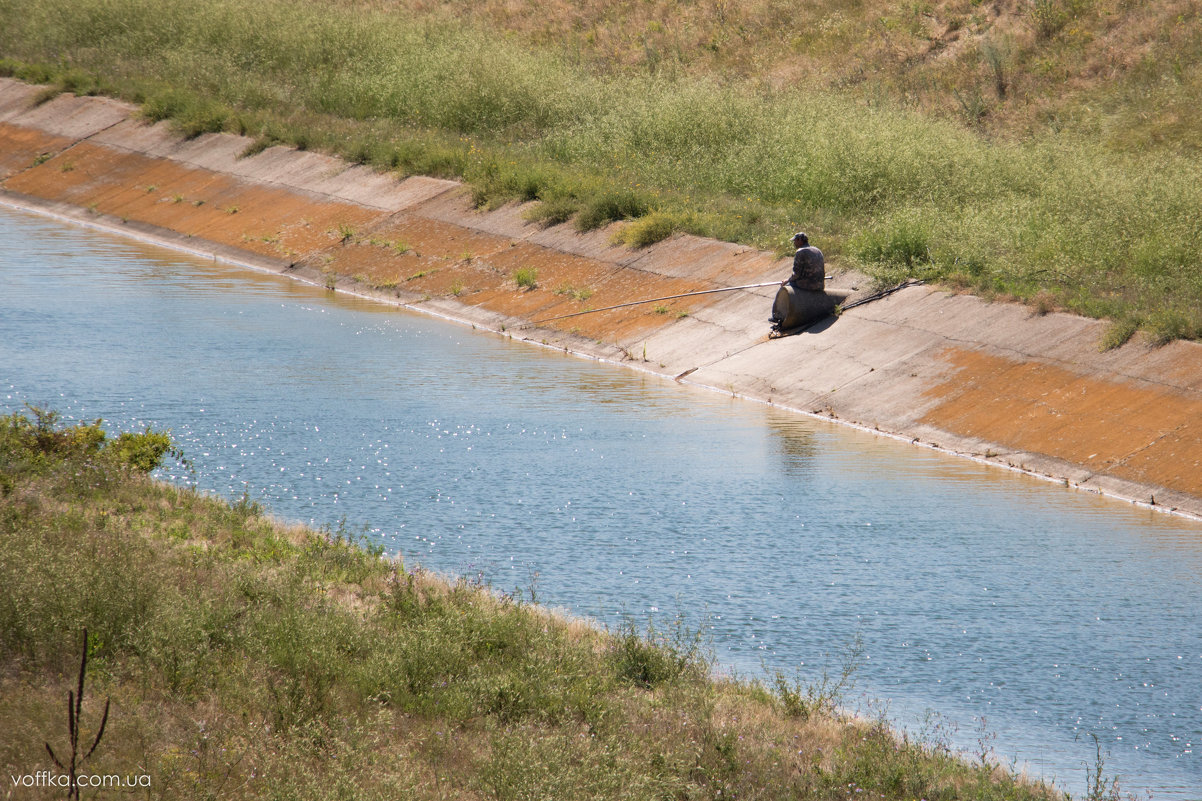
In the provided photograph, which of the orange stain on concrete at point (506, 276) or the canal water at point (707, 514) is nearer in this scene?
the canal water at point (707, 514)

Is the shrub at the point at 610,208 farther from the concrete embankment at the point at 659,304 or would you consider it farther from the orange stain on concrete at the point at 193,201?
the orange stain on concrete at the point at 193,201

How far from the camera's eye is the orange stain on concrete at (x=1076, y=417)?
16.1 metres

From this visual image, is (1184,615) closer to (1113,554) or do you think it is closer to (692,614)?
(1113,554)

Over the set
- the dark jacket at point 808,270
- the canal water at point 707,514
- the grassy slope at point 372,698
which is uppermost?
the grassy slope at point 372,698

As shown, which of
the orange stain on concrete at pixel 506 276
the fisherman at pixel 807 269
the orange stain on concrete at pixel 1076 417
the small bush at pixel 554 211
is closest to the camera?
the orange stain on concrete at pixel 1076 417

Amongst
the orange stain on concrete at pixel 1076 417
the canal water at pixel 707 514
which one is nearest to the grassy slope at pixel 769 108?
the orange stain on concrete at pixel 1076 417

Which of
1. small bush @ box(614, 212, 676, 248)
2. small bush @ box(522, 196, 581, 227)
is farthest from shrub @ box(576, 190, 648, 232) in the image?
small bush @ box(614, 212, 676, 248)

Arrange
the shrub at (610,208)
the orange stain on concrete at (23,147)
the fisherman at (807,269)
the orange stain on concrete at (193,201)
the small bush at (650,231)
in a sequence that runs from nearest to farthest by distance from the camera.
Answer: the fisherman at (807,269)
the small bush at (650,231)
the shrub at (610,208)
the orange stain on concrete at (193,201)
the orange stain on concrete at (23,147)

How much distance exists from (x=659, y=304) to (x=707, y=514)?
10368mm

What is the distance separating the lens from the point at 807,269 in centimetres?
2195

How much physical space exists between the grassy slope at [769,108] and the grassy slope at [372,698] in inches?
467

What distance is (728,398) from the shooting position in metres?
20.5

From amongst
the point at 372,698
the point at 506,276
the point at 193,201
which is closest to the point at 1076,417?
the point at 372,698

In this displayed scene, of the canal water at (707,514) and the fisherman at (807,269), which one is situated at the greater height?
the fisherman at (807,269)
